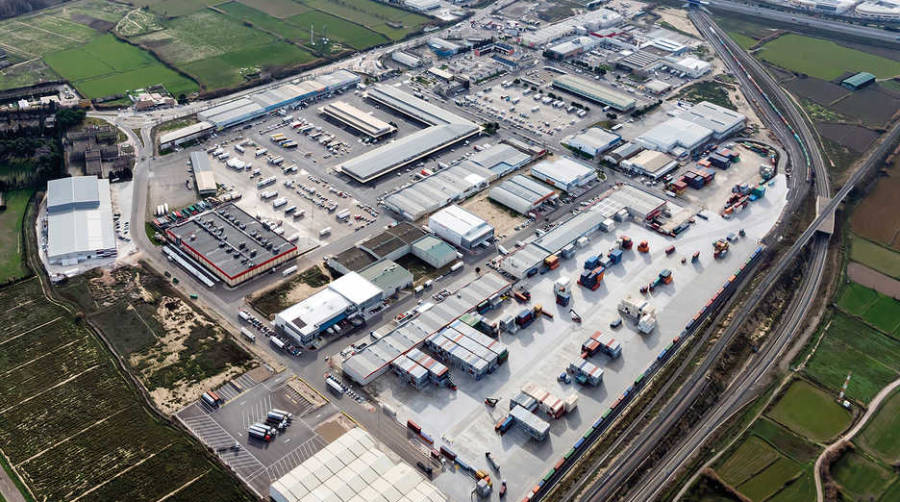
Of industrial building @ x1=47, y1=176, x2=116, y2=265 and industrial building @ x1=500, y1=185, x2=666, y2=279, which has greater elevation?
industrial building @ x1=500, y1=185, x2=666, y2=279

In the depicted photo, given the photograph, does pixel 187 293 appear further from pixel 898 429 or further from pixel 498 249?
pixel 898 429

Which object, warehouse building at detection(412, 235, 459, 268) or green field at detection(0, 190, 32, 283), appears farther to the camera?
warehouse building at detection(412, 235, 459, 268)

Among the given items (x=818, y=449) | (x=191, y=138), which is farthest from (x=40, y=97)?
(x=818, y=449)

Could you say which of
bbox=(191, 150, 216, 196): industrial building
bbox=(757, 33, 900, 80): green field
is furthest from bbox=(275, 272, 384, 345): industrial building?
bbox=(757, 33, 900, 80): green field

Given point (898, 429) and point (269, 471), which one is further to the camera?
point (898, 429)

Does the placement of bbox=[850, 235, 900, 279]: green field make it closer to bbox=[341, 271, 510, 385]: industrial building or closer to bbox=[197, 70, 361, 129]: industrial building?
bbox=[341, 271, 510, 385]: industrial building

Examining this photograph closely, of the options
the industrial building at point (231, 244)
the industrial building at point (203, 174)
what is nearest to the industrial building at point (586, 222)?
the industrial building at point (231, 244)

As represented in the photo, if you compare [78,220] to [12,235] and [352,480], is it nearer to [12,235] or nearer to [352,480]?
[12,235]
